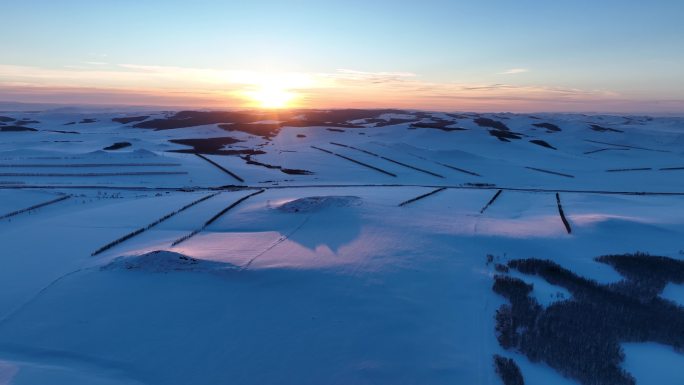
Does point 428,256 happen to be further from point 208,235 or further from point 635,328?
point 208,235

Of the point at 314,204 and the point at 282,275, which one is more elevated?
the point at 314,204

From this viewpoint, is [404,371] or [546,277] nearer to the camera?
[404,371]

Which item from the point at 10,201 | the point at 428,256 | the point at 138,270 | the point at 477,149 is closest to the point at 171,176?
the point at 10,201

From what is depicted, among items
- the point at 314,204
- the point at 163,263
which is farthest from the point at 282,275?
the point at 314,204

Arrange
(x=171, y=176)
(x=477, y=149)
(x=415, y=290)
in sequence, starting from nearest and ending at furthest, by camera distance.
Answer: (x=415, y=290)
(x=171, y=176)
(x=477, y=149)

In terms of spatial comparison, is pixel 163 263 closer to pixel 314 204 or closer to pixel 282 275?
pixel 282 275

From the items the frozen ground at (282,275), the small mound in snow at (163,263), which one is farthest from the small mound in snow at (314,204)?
the small mound in snow at (163,263)
